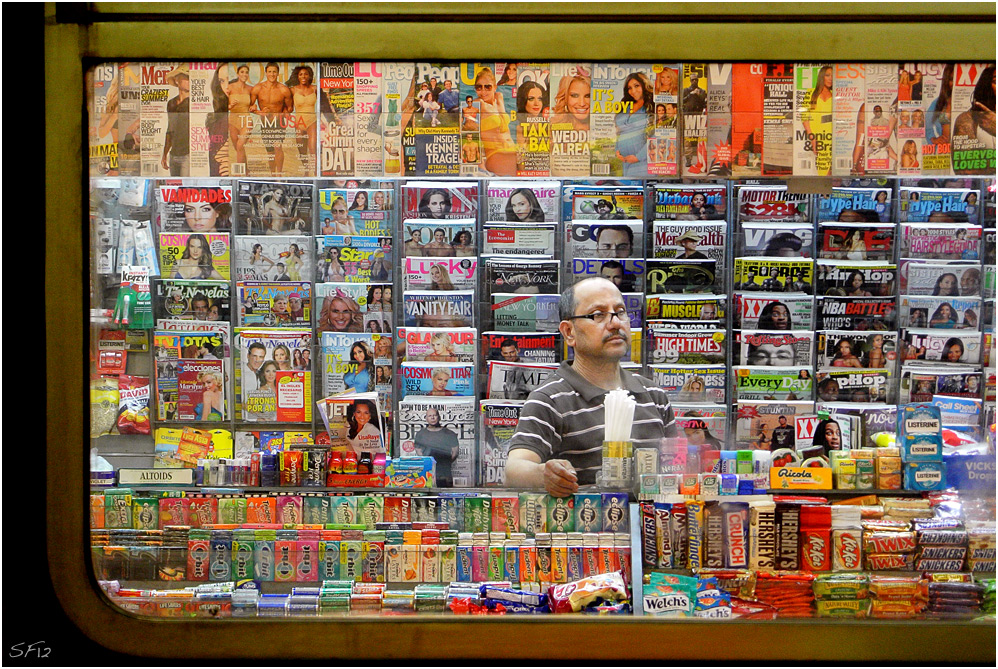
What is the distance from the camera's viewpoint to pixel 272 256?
240cm

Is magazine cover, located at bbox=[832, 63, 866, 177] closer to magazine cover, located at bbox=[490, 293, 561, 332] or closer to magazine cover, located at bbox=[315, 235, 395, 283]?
magazine cover, located at bbox=[490, 293, 561, 332]

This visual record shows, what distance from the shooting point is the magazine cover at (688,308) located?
238 cm

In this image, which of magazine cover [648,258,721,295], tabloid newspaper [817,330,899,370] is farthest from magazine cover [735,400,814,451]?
magazine cover [648,258,721,295]

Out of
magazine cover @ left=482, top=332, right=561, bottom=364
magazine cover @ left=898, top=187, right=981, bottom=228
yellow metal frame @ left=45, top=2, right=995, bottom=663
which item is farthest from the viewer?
magazine cover @ left=482, top=332, right=561, bottom=364

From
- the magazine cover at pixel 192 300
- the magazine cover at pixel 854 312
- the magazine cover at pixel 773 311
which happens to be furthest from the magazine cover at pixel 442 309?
the magazine cover at pixel 854 312

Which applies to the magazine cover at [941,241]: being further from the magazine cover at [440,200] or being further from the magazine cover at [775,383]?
the magazine cover at [440,200]

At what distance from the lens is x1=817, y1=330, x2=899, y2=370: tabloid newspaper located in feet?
7.84

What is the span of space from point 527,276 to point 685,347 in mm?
503

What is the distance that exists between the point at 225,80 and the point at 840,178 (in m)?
1.68

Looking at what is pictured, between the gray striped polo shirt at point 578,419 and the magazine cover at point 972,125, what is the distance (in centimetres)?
100

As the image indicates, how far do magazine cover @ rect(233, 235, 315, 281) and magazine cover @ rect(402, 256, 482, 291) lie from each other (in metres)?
0.31

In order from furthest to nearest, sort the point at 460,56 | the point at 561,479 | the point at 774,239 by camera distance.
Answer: the point at 774,239 → the point at 561,479 → the point at 460,56

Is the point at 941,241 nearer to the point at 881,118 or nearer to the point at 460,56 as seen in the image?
the point at 881,118

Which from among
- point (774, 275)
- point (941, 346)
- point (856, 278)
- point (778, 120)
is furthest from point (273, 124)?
point (941, 346)
